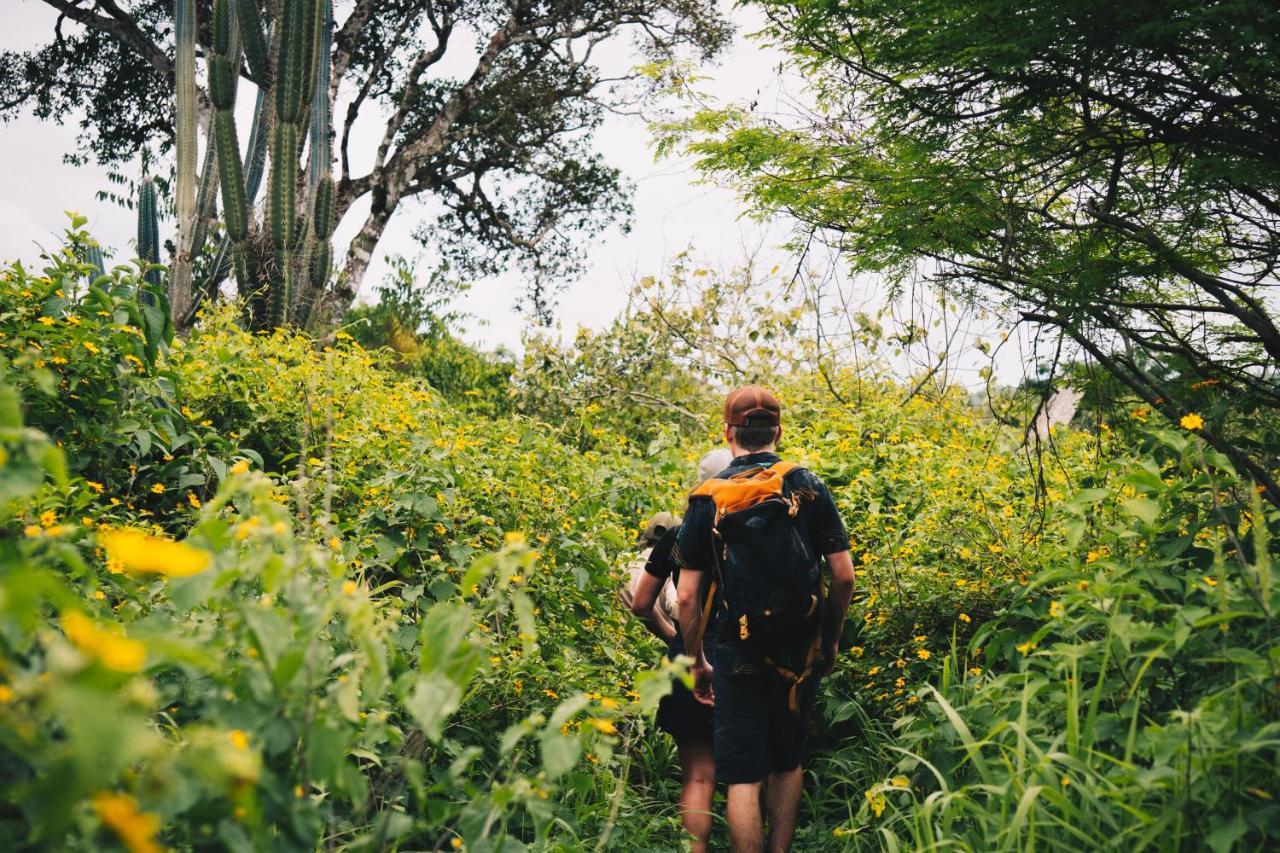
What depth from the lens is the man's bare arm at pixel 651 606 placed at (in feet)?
9.92

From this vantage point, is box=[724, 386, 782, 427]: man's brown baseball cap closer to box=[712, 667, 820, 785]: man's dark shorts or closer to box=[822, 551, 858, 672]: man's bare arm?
box=[822, 551, 858, 672]: man's bare arm

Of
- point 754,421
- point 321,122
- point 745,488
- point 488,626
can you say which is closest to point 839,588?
point 745,488

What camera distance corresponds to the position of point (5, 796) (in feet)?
3.60

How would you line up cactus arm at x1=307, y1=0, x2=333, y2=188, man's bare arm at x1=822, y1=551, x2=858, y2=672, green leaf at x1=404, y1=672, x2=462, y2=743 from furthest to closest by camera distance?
cactus arm at x1=307, y1=0, x2=333, y2=188
man's bare arm at x1=822, y1=551, x2=858, y2=672
green leaf at x1=404, y1=672, x2=462, y2=743

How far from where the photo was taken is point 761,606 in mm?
2594

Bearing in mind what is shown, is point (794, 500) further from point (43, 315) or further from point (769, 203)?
point (43, 315)

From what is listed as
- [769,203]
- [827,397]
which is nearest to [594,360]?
[827,397]

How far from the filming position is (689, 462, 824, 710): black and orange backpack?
2.60 m

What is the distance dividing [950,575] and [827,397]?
12.4ft

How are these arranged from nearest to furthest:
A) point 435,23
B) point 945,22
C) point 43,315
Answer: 1. point 945,22
2. point 43,315
3. point 435,23

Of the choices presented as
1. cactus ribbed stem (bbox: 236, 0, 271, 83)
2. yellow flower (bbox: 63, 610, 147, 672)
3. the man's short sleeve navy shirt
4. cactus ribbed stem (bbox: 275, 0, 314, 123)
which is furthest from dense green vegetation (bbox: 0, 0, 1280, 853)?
cactus ribbed stem (bbox: 236, 0, 271, 83)

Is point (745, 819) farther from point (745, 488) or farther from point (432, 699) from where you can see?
point (432, 699)

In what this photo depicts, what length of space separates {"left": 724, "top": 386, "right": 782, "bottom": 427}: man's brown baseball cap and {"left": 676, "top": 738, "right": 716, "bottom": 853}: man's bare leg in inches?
44.4

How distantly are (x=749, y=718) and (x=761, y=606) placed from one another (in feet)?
1.23
